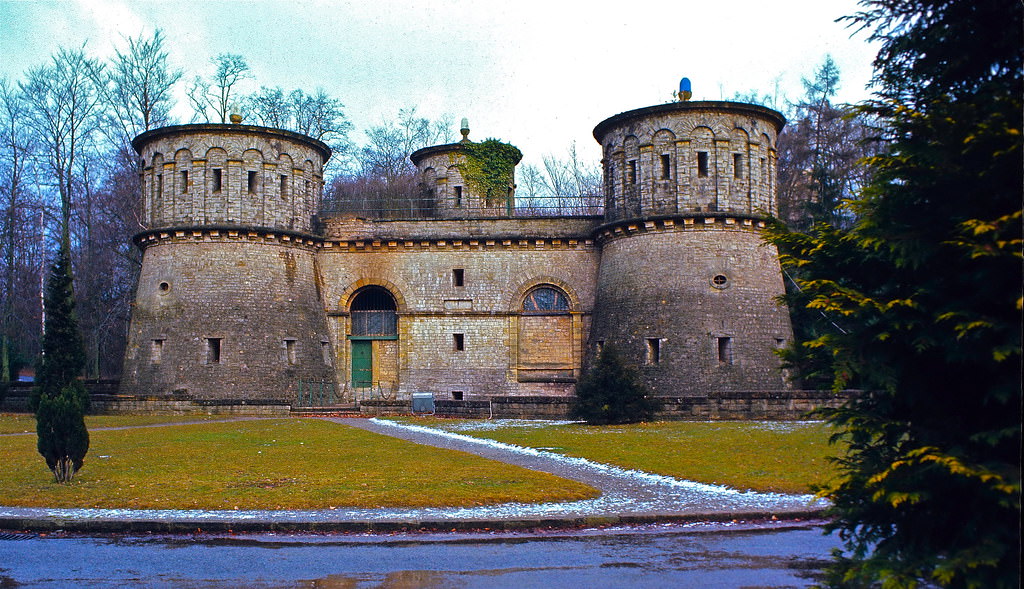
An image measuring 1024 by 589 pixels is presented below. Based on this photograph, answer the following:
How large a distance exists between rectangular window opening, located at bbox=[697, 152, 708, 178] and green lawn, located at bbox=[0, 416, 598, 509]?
52.5ft

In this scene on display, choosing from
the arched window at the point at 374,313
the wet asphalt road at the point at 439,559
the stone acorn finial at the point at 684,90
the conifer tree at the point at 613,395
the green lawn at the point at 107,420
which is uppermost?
the stone acorn finial at the point at 684,90

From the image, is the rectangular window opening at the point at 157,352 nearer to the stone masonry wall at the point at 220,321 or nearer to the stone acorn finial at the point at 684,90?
the stone masonry wall at the point at 220,321

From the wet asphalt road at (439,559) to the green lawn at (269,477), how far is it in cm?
156

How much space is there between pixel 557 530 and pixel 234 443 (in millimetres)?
11200

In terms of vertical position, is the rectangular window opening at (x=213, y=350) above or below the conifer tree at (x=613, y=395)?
above

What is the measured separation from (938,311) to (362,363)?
1198 inches

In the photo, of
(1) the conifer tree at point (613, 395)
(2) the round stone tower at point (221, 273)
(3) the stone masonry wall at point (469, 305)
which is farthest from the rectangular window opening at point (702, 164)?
(2) the round stone tower at point (221, 273)

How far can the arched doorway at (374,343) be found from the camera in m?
33.8

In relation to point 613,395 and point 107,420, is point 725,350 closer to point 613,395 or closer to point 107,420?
point 613,395

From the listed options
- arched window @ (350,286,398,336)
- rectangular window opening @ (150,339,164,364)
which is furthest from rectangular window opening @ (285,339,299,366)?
rectangular window opening @ (150,339,164,364)

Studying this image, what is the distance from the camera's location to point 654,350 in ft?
94.2

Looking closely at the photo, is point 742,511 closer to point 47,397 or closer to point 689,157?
point 47,397

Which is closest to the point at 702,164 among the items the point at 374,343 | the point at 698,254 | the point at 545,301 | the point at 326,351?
the point at 698,254

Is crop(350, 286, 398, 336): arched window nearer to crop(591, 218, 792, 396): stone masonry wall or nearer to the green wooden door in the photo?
the green wooden door
